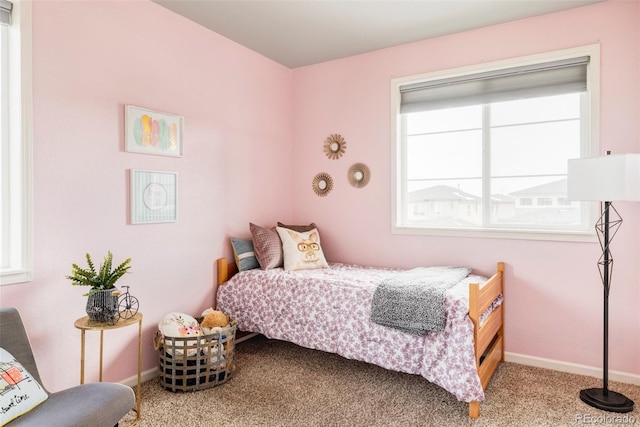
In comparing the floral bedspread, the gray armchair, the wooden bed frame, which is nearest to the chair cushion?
the gray armchair

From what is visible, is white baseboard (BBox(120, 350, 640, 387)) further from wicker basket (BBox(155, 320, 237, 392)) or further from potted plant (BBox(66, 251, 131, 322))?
potted plant (BBox(66, 251, 131, 322))

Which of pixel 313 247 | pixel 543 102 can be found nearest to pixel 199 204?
pixel 313 247

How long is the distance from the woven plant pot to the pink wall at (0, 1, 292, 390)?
38 cm

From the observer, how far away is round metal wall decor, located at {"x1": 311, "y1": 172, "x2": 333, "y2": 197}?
3953 millimetres

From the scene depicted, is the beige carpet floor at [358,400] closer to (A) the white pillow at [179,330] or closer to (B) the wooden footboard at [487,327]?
(B) the wooden footboard at [487,327]

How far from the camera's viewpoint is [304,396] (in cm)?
255

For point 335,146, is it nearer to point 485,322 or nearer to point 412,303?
point 412,303

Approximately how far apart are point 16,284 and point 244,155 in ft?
6.40

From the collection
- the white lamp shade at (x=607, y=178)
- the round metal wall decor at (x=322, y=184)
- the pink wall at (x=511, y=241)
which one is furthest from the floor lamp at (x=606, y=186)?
the round metal wall decor at (x=322, y=184)

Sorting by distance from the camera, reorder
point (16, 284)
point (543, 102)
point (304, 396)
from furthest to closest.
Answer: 1. point (543, 102)
2. point (304, 396)
3. point (16, 284)

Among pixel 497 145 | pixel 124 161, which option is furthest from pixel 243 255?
pixel 497 145

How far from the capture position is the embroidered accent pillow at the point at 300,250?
3.39m

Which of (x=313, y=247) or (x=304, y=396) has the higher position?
(x=313, y=247)

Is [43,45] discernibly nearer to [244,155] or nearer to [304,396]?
[244,155]
